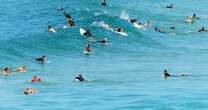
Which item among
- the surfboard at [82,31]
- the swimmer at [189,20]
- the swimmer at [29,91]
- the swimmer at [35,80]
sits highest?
the swimmer at [189,20]

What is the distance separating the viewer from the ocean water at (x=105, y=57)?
50.0 metres

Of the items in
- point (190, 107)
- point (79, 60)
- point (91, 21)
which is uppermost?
point (91, 21)

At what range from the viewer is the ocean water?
50.0 m

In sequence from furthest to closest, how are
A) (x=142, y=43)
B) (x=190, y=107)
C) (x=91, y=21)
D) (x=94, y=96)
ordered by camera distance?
(x=91, y=21), (x=142, y=43), (x=94, y=96), (x=190, y=107)

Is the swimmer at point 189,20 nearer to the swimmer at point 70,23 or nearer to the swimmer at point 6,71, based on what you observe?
the swimmer at point 70,23

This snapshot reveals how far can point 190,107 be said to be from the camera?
47156 millimetres

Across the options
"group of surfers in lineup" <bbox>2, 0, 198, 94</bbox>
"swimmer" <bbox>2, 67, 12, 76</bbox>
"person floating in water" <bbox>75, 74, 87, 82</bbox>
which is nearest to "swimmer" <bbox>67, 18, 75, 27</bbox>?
"group of surfers in lineup" <bbox>2, 0, 198, 94</bbox>

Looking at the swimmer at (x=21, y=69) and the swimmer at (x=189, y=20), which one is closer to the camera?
the swimmer at (x=21, y=69)

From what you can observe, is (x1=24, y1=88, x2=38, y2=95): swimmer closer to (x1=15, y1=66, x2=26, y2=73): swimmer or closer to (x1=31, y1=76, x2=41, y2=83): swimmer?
(x1=31, y1=76, x2=41, y2=83): swimmer

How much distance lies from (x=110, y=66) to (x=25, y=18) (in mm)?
25093

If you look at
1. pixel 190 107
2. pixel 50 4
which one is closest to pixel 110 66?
pixel 190 107

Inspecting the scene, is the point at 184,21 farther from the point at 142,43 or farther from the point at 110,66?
the point at 110,66

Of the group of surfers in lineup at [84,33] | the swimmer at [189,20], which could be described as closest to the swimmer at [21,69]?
the group of surfers in lineup at [84,33]

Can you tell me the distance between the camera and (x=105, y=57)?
236 feet
